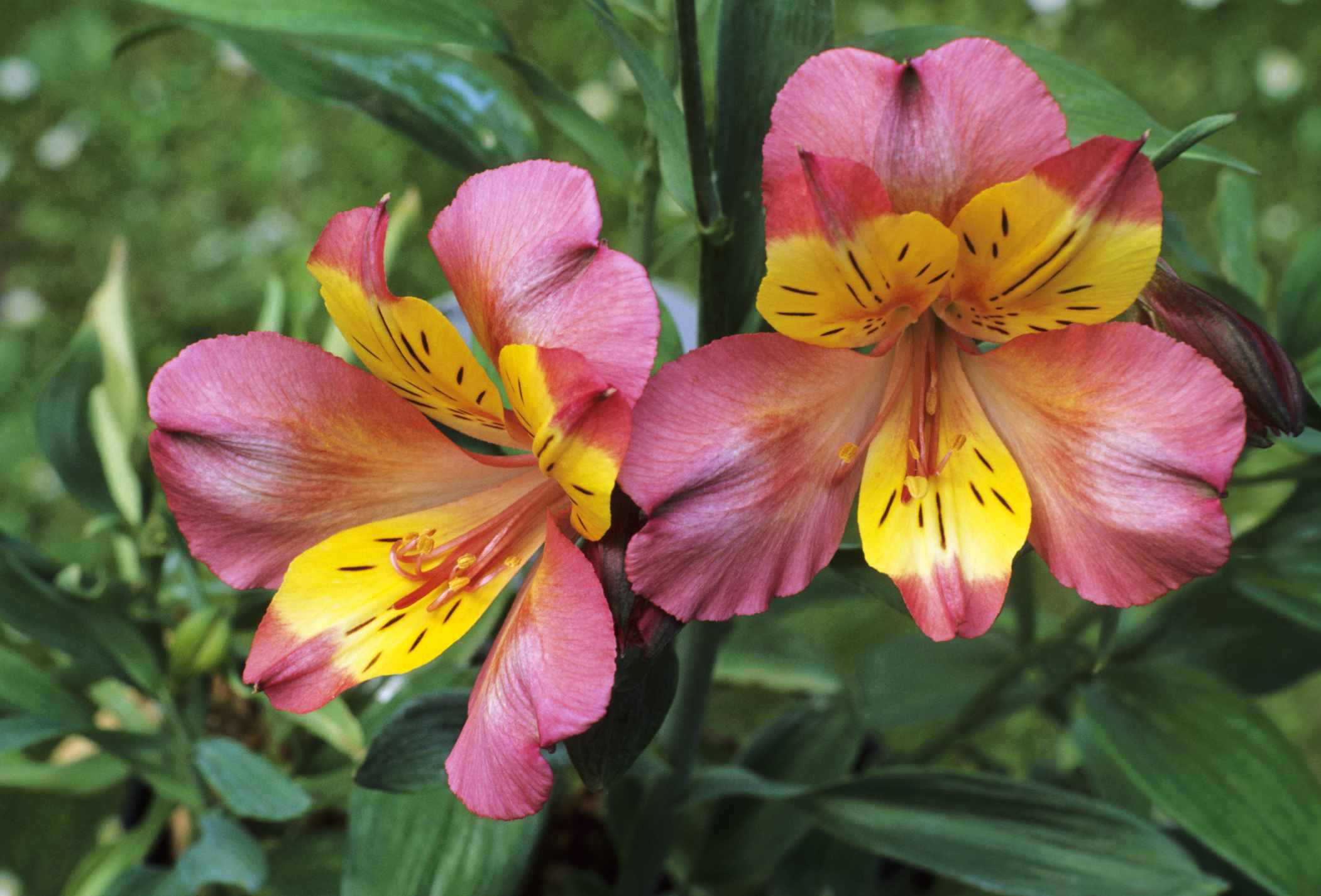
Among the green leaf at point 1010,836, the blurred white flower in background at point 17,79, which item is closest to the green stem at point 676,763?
the green leaf at point 1010,836

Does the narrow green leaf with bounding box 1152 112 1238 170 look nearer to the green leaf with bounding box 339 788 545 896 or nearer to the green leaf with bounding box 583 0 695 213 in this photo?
the green leaf with bounding box 583 0 695 213

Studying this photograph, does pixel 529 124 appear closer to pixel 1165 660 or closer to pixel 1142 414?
pixel 1142 414

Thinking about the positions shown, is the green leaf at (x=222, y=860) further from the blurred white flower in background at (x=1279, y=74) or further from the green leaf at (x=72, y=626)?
the blurred white flower in background at (x=1279, y=74)

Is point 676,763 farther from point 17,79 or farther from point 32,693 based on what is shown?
point 17,79

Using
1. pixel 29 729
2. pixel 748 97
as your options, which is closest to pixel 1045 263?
pixel 748 97

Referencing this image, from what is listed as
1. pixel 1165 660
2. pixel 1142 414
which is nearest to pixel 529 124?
pixel 1142 414

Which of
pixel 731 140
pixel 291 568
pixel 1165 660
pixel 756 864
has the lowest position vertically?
pixel 756 864
